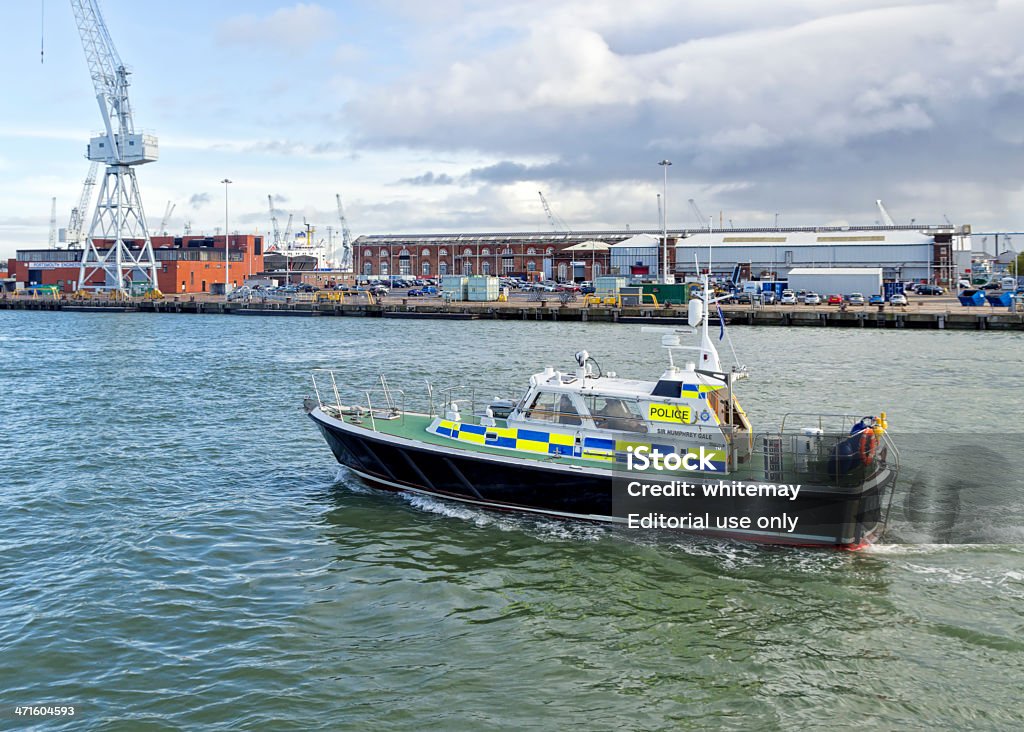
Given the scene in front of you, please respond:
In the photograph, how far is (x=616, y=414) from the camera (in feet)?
48.6

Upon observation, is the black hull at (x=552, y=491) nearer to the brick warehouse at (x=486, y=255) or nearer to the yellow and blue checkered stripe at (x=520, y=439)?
the yellow and blue checkered stripe at (x=520, y=439)

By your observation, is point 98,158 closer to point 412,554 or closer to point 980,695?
point 412,554

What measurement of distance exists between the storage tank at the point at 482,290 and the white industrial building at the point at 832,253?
2316 centimetres

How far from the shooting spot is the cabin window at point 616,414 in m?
14.7

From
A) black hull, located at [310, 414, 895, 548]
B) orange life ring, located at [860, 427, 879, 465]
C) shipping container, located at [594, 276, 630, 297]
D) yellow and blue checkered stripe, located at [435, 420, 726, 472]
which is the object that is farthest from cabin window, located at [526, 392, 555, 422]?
shipping container, located at [594, 276, 630, 297]

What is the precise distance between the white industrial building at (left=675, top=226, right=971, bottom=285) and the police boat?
7233cm

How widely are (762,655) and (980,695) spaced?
2302 mm

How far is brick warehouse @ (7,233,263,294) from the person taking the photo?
100625mm

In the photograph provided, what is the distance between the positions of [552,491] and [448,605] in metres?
3.45

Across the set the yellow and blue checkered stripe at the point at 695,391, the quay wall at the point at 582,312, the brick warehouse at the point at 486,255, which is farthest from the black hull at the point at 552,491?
the brick warehouse at the point at 486,255

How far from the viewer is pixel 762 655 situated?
33.5 ft

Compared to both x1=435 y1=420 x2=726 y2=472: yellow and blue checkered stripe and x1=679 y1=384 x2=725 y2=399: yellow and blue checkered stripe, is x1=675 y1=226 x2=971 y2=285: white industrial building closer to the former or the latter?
x1=679 y1=384 x2=725 y2=399: yellow and blue checkered stripe

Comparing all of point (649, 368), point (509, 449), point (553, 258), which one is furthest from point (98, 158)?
point (509, 449)

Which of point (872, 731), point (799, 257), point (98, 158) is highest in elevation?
point (98, 158)
